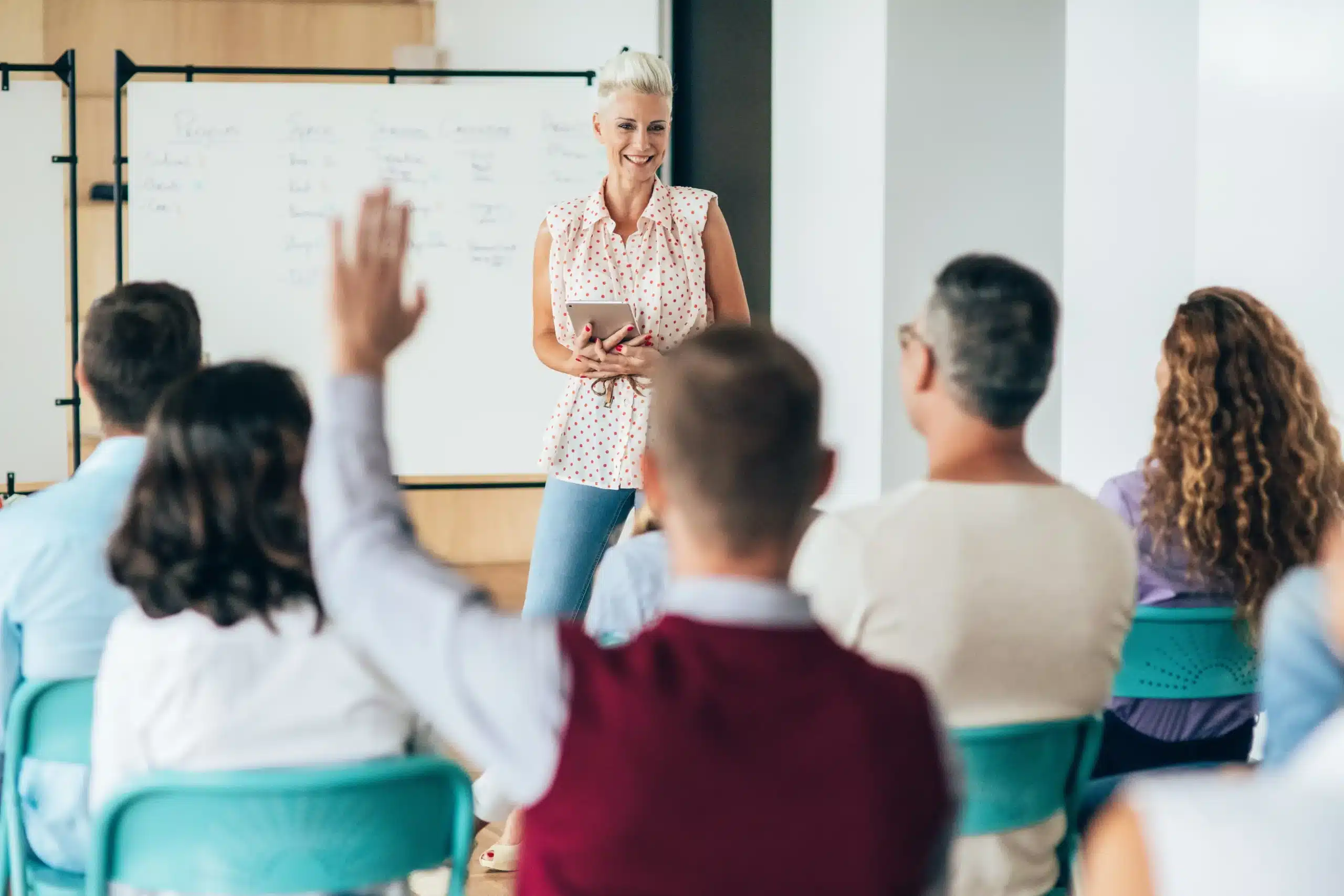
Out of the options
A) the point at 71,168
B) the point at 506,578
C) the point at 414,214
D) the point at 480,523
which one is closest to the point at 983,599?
the point at 414,214

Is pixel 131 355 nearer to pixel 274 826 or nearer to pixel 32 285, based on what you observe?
pixel 274 826

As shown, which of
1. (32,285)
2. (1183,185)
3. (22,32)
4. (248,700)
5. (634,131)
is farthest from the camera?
(22,32)

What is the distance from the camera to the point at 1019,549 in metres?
1.52

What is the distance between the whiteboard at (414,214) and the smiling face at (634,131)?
6.19ft

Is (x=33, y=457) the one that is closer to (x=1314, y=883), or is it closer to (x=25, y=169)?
(x=25, y=169)

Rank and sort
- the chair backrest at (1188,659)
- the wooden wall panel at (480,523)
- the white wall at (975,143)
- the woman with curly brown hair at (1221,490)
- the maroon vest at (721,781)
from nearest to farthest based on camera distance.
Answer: the maroon vest at (721,781) < the chair backrest at (1188,659) < the woman with curly brown hair at (1221,490) < the white wall at (975,143) < the wooden wall panel at (480,523)

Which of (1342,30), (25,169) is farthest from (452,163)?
A: (1342,30)

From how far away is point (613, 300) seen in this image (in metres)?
3.22

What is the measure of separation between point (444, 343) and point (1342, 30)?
3304 mm

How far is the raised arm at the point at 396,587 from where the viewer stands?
950mm

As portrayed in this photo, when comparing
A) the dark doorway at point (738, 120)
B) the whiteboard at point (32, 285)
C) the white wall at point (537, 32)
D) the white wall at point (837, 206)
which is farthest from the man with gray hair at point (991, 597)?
the white wall at point (537, 32)

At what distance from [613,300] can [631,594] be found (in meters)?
1.36

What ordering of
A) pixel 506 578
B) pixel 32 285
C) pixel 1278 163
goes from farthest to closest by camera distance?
pixel 506 578
pixel 32 285
pixel 1278 163

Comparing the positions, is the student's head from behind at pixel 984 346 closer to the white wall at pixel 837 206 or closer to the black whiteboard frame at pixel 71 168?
the white wall at pixel 837 206
